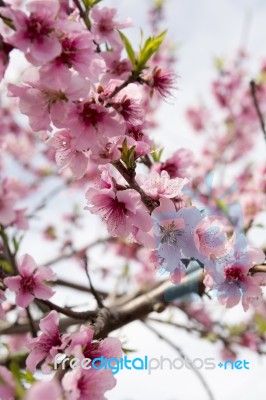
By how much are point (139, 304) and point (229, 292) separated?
124 cm

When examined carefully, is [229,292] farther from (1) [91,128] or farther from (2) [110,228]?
(1) [91,128]

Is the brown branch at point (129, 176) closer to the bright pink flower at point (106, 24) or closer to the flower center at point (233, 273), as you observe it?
the flower center at point (233, 273)

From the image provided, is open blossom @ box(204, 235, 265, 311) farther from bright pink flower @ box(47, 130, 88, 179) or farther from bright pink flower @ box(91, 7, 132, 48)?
bright pink flower @ box(91, 7, 132, 48)

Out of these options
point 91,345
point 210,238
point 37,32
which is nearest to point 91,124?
point 37,32

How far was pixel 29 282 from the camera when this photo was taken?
1868mm

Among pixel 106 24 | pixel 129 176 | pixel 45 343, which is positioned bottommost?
pixel 45 343

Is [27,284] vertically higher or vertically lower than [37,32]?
lower

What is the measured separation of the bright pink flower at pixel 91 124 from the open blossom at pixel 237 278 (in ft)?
2.13

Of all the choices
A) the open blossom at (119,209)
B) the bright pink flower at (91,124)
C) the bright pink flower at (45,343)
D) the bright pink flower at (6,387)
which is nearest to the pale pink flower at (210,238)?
the open blossom at (119,209)

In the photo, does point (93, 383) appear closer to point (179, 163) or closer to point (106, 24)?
point (179, 163)

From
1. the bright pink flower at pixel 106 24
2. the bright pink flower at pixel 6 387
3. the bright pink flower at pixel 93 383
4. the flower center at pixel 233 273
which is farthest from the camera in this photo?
the bright pink flower at pixel 106 24

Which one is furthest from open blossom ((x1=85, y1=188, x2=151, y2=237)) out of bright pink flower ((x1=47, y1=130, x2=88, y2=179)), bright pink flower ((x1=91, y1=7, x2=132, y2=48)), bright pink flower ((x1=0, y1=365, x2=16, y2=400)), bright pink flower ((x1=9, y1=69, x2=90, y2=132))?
bright pink flower ((x1=91, y1=7, x2=132, y2=48))

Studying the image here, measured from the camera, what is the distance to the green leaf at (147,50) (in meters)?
1.59

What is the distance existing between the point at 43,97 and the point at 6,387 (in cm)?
90
